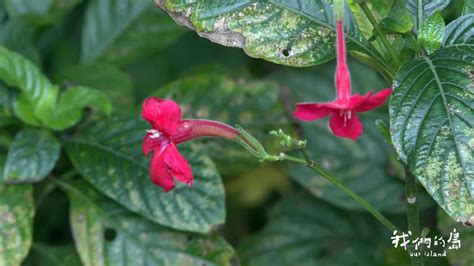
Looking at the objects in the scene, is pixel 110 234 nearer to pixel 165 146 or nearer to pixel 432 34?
pixel 165 146

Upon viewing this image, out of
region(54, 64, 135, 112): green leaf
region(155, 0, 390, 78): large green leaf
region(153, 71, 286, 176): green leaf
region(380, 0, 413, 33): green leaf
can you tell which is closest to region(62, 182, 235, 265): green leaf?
region(153, 71, 286, 176): green leaf

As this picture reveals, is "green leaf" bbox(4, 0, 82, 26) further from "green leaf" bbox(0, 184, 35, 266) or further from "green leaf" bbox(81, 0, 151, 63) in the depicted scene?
"green leaf" bbox(0, 184, 35, 266)

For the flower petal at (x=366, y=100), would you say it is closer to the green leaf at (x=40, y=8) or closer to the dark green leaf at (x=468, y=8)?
the dark green leaf at (x=468, y=8)

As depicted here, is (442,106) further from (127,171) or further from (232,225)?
(232,225)

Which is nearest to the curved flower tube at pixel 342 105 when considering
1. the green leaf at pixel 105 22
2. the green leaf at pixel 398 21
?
the green leaf at pixel 398 21

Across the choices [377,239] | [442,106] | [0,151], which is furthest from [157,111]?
[377,239]

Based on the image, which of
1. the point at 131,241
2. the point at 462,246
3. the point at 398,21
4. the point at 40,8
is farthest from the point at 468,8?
the point at 40,8
